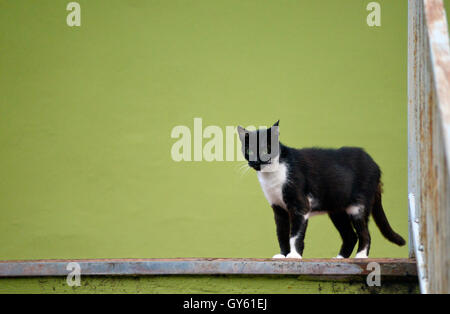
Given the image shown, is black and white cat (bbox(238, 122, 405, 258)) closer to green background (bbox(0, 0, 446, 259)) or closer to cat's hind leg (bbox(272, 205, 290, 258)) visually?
cat's hind leg (bbox(272, 205, 290, 258))

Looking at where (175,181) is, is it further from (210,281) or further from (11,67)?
(210,281)

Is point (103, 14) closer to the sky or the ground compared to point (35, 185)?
closer to the sky

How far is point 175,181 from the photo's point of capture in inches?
168

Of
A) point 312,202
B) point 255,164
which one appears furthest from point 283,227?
point 255,164

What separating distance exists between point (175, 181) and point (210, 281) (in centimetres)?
192

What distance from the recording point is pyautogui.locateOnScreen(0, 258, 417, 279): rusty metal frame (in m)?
2.32

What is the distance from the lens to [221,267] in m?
2.36

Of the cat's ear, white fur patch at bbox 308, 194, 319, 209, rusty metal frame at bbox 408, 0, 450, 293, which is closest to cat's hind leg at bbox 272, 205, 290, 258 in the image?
white fur patch at bbox 308, 194, 319, 209

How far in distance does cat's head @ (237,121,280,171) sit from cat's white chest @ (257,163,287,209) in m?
0.03

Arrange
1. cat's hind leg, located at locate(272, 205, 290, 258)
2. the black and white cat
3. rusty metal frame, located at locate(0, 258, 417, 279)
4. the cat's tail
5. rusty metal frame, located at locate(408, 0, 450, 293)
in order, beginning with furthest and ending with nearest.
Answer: the cat's tail
cat's hind leg, located at locate(272, 205, 290, 258)
the black and white cat
rusty metal frame, located at locate(0, 258, 417, 279)
rusty metal frame, located at locate(408, 0, 450, 293)

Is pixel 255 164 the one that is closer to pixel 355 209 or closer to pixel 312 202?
pixel 312 202

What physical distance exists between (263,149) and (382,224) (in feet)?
2.68

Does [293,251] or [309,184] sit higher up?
[309,184]
